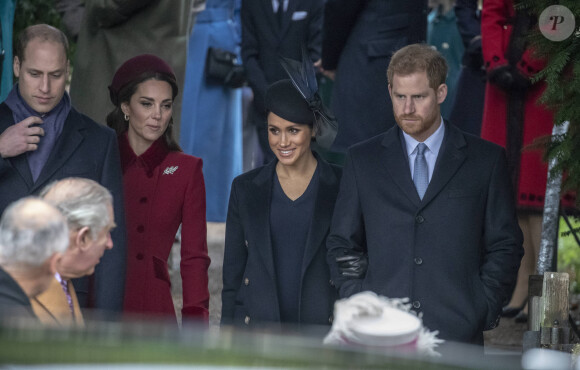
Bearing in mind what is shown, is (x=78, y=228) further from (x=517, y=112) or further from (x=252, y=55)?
(x=252, y=55)

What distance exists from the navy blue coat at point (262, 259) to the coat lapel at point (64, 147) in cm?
85

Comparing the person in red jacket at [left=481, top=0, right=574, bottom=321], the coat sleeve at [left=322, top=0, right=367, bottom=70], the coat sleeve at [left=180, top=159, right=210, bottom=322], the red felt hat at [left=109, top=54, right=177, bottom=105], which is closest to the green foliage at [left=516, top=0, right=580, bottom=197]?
the person in red jacket at [left=481, top=0, right=574, bottom=321]

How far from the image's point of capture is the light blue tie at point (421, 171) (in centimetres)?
490

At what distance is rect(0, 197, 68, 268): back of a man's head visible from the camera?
2997 mm

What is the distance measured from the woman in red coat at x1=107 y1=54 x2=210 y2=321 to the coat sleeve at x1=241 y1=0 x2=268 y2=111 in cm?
211

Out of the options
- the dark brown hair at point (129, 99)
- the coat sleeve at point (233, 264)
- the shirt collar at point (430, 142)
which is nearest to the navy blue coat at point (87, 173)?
the dark brown hair at point (129, 99)

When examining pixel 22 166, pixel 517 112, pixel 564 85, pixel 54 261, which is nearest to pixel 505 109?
pixel 517 112

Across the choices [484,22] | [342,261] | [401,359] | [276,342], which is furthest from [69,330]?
[484,22]

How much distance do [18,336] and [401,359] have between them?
58 cm

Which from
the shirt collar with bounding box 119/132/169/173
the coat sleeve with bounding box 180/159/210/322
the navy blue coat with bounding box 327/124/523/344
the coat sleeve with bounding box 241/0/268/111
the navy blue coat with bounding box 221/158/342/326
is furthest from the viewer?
the coat sleeve with bounding box 241/0/268/111

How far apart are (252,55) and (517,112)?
1973 millimetres

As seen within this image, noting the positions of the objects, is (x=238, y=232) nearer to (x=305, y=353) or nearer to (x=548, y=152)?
(x=548, y=152)

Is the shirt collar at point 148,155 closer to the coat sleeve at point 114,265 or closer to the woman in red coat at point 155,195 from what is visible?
the woman in red coat at point 155,195

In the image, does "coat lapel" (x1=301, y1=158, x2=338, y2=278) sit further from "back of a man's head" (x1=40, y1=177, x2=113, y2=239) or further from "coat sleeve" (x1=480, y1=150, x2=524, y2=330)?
"back of a man's head" (x1=40, y1=177, x2=113, y2=239)
